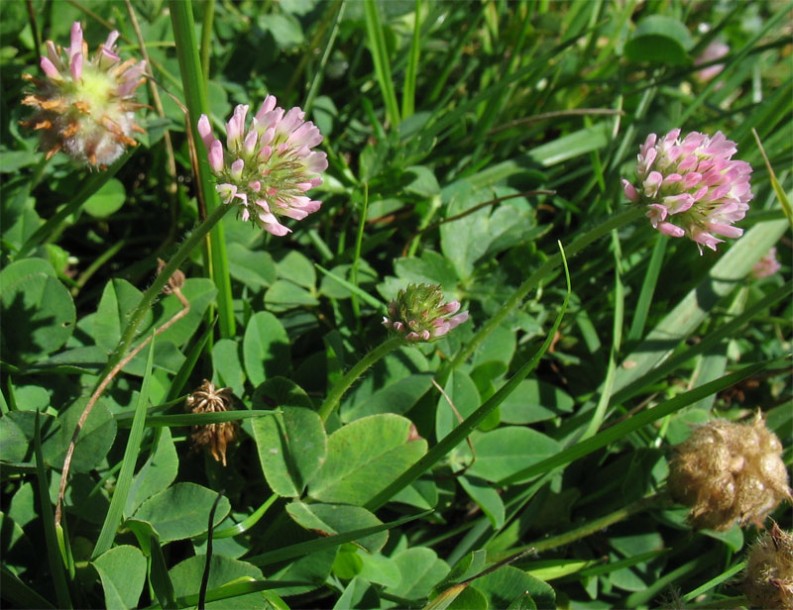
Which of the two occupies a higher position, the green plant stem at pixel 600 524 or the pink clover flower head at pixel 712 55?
the pink clover flower head at pixel 712 55

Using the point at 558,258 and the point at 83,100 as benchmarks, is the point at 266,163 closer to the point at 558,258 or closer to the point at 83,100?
the point at 83,100

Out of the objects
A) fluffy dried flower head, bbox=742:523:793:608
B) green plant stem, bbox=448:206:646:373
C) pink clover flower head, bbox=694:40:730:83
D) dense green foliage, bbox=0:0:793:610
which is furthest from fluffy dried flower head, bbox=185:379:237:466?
pink clover flower head, bbox=694:40:730:83

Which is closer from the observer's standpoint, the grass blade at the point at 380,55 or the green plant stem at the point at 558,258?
the green plant stem at the point at 558,258

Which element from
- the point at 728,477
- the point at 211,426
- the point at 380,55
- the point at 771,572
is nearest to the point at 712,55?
the point at 380,55

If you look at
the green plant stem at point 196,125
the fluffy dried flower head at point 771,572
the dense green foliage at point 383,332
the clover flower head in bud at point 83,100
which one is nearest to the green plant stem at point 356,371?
the dense green foliage at point 383,332

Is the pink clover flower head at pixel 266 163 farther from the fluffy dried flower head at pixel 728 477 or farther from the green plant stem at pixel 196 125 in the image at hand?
the fluffy dried flower head at pixel 728 477

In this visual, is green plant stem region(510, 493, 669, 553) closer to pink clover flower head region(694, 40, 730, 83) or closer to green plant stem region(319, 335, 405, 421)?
green plant stem region(319, 335, 405, 421)

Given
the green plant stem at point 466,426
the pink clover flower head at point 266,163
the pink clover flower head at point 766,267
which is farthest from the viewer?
the pink clover flower head at point 766,267

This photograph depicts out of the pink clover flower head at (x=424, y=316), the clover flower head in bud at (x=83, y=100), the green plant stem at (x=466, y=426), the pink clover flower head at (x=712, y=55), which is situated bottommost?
the green plant stem at (x=466, y=426)
